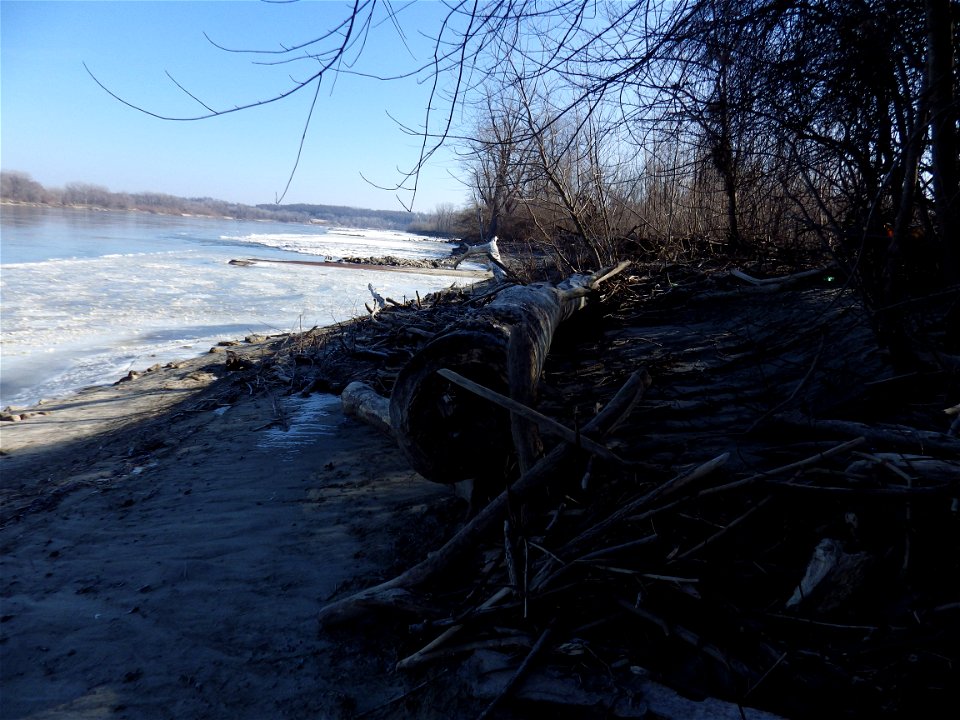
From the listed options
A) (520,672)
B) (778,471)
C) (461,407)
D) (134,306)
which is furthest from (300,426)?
(134,306)

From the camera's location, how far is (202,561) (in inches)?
163

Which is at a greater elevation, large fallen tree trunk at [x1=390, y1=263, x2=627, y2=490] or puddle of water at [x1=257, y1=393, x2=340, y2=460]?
large fallen tree trunk at [x1=390, y1=263, x2=627, y2=490]

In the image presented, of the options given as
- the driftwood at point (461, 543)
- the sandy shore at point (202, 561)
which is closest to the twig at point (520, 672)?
the sandy shore at point (202, 561)

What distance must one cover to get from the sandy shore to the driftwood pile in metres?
0.40

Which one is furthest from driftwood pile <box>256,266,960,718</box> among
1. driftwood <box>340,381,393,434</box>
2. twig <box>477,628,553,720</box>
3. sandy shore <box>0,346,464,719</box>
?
driftwood <box>340,381,393,434</box>

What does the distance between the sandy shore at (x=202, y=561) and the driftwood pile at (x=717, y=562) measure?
40 cm

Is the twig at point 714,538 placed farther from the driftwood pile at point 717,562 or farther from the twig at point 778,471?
the twig at point 778,471

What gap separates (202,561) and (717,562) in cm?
319

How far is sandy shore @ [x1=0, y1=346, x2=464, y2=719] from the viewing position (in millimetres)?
2963

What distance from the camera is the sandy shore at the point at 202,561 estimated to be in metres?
2.96

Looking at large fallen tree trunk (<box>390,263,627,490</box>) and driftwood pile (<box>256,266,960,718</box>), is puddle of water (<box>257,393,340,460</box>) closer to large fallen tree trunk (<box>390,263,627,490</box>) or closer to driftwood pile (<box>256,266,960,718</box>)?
large fallen tree trunk (<box>390,263,627,490</box>)

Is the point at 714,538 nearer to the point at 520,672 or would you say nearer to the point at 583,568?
the point at 583,568

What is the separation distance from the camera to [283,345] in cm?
1096

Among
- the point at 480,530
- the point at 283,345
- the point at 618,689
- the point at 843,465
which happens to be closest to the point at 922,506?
the point at 843,465
